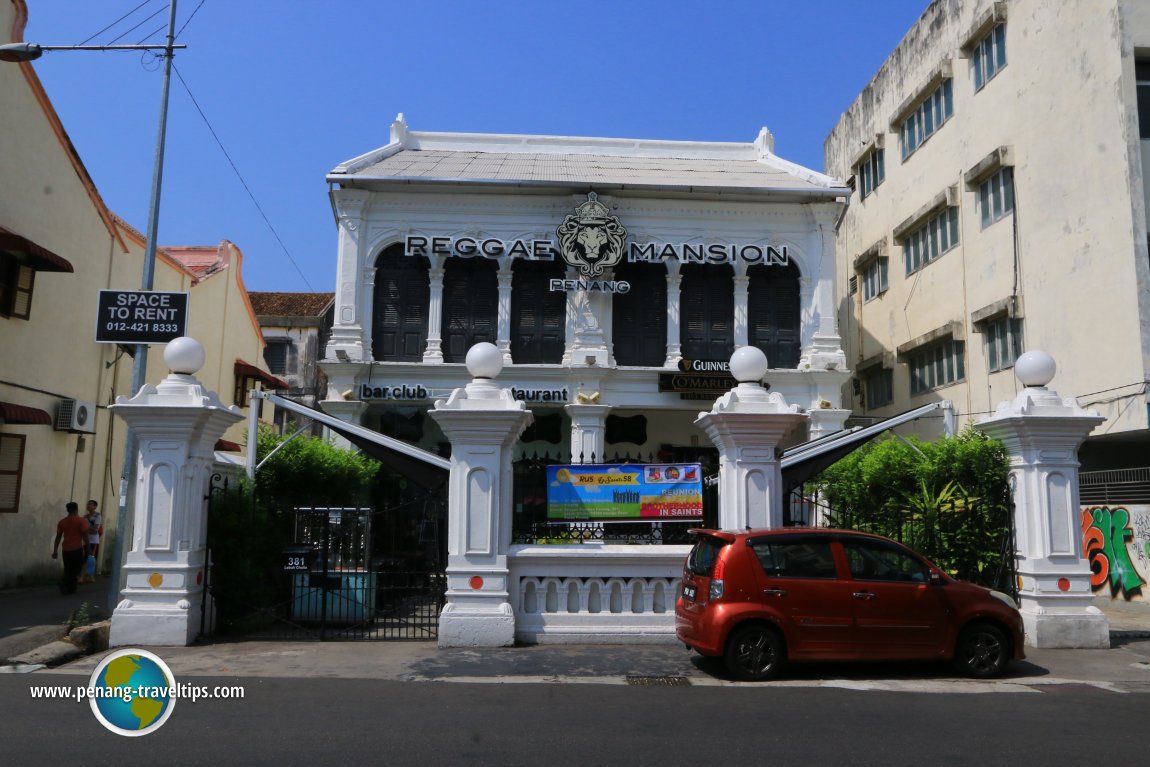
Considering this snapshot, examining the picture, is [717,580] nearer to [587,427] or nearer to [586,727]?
[586,727]

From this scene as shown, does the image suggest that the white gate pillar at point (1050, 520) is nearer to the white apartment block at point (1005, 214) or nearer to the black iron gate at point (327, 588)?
the white apartment block at point (1005, 214)

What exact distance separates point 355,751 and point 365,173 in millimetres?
17601

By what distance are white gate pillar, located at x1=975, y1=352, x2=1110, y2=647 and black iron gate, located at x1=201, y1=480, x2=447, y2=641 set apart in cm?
711

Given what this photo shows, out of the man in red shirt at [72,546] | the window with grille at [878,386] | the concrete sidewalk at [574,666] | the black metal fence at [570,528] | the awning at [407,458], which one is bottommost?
the concrete sidewalk at [574,666]

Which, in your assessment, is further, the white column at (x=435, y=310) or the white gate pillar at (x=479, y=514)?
the white column at (x=435, y=310)

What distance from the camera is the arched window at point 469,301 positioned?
70.4ft

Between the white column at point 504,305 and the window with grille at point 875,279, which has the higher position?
the window with grille at point 875,279

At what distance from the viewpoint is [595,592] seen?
10.6 m

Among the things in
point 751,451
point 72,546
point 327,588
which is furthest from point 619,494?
point 72,546

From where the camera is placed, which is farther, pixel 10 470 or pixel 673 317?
pixel 673 317

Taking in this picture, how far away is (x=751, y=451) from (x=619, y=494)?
1.71 meters

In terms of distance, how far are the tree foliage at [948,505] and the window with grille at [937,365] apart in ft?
30.9

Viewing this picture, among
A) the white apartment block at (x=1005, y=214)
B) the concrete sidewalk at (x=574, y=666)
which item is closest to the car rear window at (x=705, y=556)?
the concrete sidewalk at (x=574, y=666)

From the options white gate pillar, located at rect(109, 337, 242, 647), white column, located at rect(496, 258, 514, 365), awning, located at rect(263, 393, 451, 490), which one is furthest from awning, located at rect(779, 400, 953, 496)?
white column, located at rect(496, 258, 514, 365)
